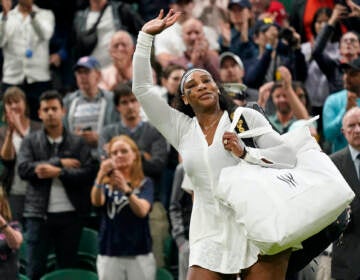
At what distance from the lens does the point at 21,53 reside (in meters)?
11.2

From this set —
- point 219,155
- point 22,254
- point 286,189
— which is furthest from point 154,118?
point 22,254

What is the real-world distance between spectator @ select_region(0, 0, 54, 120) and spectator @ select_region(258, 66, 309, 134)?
2.87 meters

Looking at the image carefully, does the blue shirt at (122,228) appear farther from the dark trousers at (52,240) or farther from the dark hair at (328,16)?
the dark hair at (328,16)

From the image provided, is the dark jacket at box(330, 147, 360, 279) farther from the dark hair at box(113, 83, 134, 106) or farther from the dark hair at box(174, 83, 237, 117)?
the dark hair at box(113, 83, 134, 106)

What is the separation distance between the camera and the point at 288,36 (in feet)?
35.1

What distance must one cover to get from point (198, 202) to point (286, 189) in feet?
2.02

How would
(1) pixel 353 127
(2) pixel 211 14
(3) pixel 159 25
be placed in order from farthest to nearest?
(2) pixel 211 14, (1) pixel 353 127, (3) pixel 159 25

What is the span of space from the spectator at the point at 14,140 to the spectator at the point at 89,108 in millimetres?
371

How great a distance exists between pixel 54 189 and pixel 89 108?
1211 mm

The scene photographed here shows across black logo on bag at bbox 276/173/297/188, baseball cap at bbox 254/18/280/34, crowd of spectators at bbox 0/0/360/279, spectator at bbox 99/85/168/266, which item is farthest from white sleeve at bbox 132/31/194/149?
baseball cap at bbox 254/18/280/34

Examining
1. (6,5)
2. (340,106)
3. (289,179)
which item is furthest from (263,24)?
(289,179)

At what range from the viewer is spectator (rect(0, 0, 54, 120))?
11.2 m

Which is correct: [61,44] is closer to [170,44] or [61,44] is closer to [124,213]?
[170,44]

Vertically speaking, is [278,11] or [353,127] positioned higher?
[278,11]
